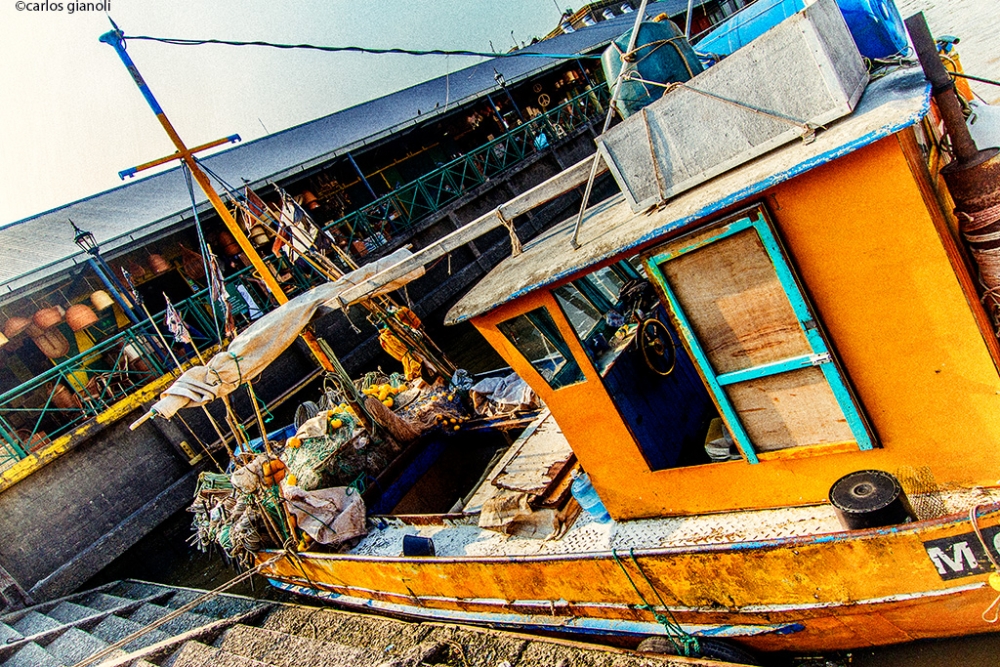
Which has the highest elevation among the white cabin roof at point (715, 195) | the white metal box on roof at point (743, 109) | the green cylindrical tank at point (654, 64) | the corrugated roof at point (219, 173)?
the corrugated roof at point (219, 173)

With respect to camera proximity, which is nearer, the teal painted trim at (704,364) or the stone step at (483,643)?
the teal painted trim at (704,364)

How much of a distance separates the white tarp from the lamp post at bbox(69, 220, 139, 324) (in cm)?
759

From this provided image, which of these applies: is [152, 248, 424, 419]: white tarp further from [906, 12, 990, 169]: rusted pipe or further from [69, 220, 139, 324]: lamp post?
[69, 220, 139, 324]: lamp post

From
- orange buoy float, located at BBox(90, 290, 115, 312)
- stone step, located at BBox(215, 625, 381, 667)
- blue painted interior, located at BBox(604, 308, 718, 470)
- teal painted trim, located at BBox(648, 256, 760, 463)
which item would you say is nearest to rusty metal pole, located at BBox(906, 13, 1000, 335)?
teal painted trim, located at BBox(648, 256, 760, 463)

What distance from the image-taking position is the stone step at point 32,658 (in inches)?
289

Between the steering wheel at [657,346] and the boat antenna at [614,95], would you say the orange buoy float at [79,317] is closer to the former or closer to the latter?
the boat antenna at [614,95]

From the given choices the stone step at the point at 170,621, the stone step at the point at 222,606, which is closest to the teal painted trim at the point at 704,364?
the stone step at the point at 222,606

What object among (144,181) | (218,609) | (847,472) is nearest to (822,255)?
(847,472)

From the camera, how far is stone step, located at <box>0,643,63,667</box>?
7332 millimetres

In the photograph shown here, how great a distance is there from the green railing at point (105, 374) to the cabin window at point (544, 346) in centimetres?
931

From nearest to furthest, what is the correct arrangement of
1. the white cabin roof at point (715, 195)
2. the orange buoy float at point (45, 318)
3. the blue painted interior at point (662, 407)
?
the white cabin roof at point (715, 195) < the blue painted interior at point (662, 407) < the orange buoy float at point (45, 318)

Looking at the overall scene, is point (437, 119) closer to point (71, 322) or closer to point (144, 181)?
point (144, 181)

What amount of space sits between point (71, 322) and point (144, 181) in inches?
335

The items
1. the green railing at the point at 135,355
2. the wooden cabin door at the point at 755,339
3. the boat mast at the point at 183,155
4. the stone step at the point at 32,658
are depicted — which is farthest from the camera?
the green railing at the point at 135,355
